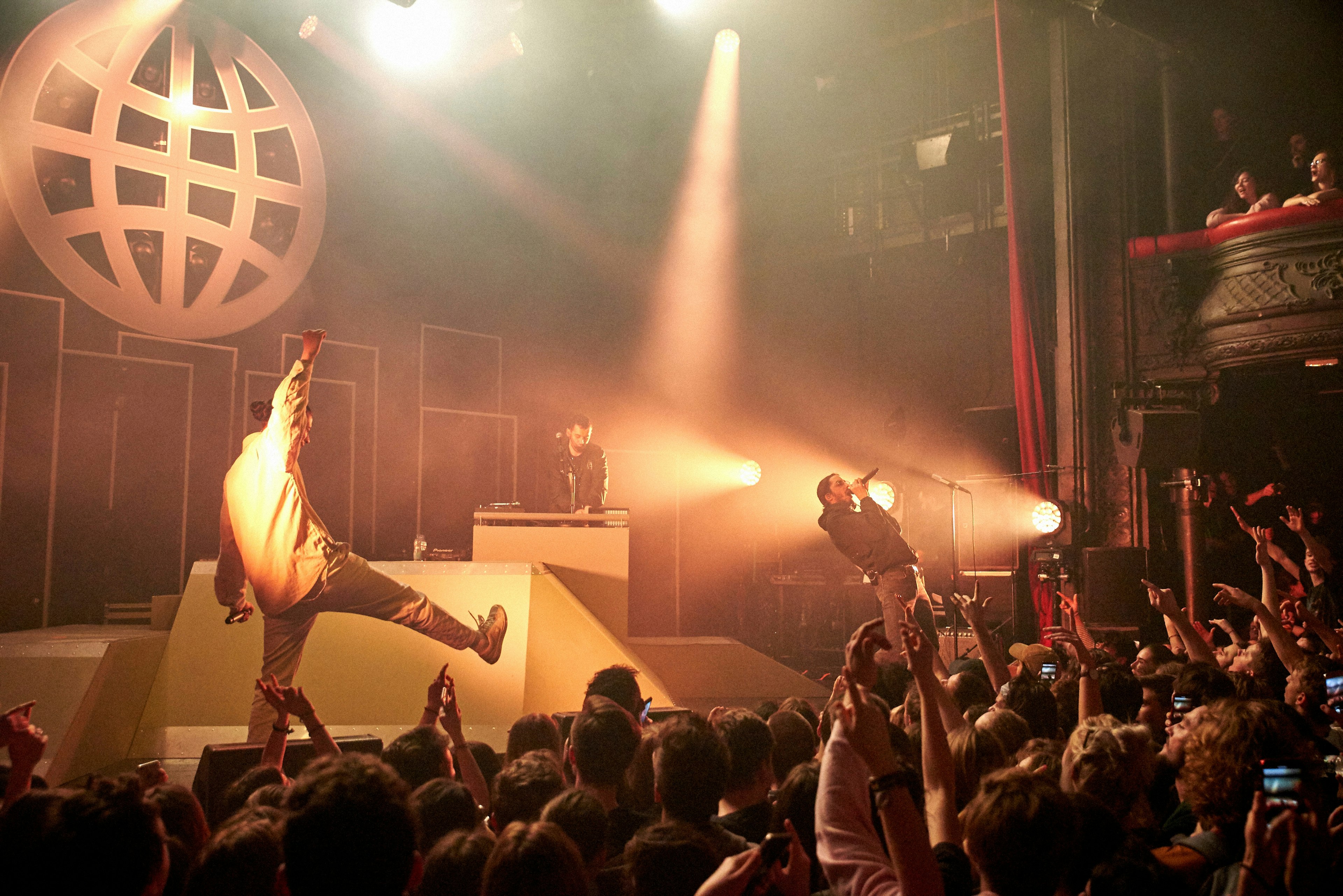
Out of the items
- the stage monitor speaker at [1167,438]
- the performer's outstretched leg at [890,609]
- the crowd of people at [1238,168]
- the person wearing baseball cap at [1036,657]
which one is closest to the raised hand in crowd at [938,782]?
the person wearing baseball cap at [1036,657]

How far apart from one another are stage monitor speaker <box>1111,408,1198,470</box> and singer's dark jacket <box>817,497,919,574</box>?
2345mm

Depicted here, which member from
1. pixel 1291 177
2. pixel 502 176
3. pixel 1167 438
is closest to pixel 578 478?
pixel 502 176

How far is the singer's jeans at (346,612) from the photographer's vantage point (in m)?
7.05

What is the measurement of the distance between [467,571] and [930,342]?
26.9 ft

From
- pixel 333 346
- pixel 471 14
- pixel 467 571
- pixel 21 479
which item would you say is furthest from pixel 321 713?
pixel 471 14

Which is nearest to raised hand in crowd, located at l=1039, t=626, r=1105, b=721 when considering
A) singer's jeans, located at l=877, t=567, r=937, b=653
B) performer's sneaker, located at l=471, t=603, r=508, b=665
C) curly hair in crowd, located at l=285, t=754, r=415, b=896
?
curly hair in crowd, located at l=285, t=754, r=415, b=896

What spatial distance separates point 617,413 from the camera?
1230 centimetres

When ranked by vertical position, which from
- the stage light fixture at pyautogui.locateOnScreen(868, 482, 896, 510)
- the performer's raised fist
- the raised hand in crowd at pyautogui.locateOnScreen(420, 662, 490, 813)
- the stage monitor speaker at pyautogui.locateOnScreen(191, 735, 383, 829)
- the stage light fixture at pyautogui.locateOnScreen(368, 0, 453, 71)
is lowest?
the stage monitor speaker at pyautogui.locateOnScreen(191, 735, 383, 829)

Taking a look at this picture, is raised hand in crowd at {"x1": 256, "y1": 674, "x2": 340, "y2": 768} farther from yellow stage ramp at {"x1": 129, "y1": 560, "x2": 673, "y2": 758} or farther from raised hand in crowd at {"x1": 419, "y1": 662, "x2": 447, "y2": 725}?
yellow stage ramp at {"x1": 129, "y1": 560, "x2": 673, "y2": 758}

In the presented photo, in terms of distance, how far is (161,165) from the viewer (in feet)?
27.2

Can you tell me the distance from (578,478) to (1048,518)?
4.47 meters

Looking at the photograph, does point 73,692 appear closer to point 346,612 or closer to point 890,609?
point 346,612

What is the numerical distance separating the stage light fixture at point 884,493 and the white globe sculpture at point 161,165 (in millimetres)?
6993

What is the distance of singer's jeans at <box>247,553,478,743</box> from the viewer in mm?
7047
